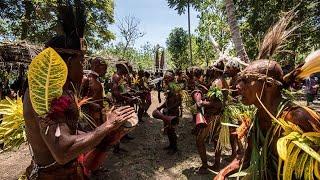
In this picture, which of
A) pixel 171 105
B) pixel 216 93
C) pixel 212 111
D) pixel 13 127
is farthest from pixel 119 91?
pixel 13 127

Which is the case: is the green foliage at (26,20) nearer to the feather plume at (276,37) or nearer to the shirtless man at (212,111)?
the shirtless man at (212,111)

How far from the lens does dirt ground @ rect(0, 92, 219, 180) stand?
23.2 ft

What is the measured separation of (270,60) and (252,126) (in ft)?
1.80

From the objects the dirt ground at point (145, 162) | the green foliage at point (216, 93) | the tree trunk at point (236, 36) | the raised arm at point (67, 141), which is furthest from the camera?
the tree trunk at point (236, 36)

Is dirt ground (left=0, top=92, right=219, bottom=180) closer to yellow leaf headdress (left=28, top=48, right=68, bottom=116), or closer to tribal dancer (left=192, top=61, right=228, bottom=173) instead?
tribal dancer (left=192, top=61, right=228, bottom=173)

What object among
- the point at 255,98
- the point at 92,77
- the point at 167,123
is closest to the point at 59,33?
the point at 255,98

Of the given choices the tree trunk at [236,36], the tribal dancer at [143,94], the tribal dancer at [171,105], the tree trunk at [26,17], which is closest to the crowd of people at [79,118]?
the tribal dancer at [171,105]

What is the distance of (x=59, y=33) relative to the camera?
2764 mm

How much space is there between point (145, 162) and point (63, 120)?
5.85 m

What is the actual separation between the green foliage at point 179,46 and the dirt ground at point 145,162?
29788mm

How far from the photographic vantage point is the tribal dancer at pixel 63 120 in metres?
2.10

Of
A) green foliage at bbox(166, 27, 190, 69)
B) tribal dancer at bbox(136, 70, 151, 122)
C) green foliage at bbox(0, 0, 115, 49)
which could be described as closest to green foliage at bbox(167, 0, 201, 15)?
green foliage at bbox(166, 27, 190, 69)

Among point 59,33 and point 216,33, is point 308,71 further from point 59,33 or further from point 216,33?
point 216,33

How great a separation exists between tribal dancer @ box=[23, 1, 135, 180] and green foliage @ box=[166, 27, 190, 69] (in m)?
36.7
